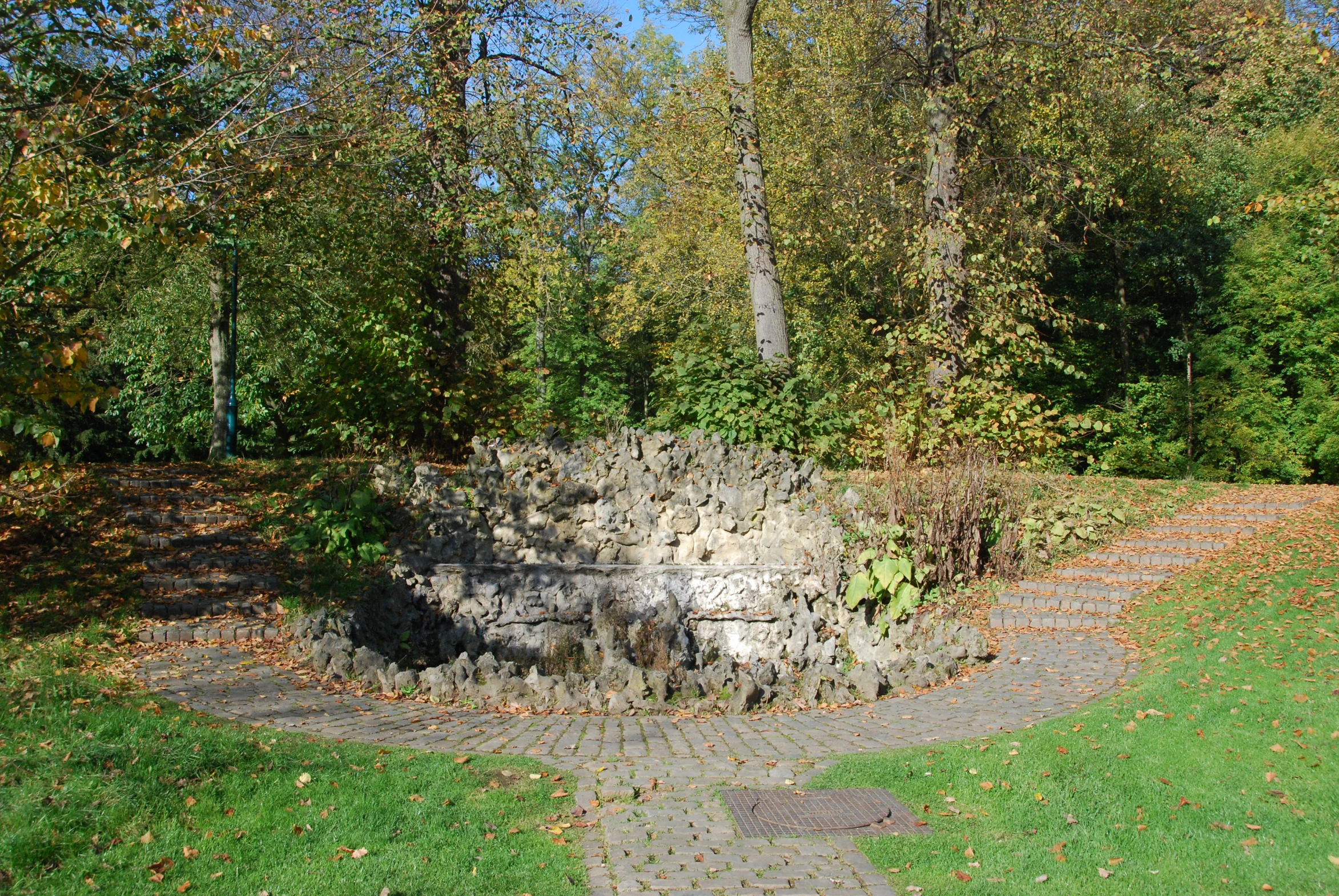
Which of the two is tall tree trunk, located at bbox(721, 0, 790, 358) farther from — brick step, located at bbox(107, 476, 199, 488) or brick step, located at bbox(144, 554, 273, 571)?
brick step, located at bbox(107, 476, 199, 488)

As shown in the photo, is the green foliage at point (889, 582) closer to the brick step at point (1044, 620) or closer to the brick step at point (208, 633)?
the brick step at point (1044, 620)

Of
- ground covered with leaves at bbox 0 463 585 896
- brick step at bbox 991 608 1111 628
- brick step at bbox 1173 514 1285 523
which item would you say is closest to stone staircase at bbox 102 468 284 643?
ground covered with leaves at bbox 0 463 585 896

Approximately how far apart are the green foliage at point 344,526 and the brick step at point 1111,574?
707 cm

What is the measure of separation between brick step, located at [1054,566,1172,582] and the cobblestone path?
2.50 ft

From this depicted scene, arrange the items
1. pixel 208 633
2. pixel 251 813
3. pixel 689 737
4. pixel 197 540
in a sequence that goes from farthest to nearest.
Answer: pixel 197 540 → pixel 208 633 → pixel 689 737 → pixel 251 813

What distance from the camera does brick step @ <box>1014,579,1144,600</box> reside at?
349 inches

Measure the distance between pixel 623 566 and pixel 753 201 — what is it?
5432 mm

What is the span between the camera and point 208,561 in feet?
30.1

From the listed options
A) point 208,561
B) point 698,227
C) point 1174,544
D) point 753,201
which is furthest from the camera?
point 698,227

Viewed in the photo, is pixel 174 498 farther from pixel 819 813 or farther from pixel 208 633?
pixel 819 813

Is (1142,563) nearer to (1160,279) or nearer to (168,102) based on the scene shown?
(168,102)

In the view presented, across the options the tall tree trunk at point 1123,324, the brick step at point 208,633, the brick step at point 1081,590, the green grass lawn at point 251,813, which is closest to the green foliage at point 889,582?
the brick step at point 1081,590

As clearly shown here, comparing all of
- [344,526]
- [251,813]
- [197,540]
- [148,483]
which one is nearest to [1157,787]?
[251,813]

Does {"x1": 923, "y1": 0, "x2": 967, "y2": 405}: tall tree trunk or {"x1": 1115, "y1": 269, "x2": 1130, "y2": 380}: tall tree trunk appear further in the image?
{"x1": 1115, "y1": 269, "x2": 1130, "y2": 380}: tall tree trunk
